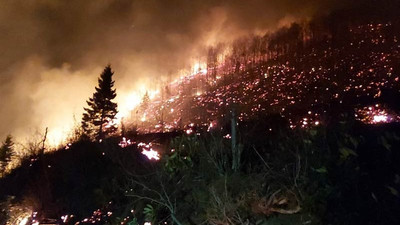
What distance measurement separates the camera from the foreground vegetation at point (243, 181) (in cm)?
504

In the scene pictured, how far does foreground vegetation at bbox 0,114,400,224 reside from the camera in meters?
5.04

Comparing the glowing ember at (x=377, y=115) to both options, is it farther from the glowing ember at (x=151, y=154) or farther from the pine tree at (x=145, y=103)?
the pine tree at (x=145, y=103)

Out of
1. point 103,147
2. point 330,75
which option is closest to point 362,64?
point 330,75

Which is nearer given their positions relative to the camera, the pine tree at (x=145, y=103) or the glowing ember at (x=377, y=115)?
the glowing ember at (x=377, y=115)

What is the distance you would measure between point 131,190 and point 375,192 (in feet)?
22.6

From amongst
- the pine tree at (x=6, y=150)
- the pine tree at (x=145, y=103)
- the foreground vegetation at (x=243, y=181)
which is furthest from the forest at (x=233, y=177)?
the pine tree at (x=145, y=103)

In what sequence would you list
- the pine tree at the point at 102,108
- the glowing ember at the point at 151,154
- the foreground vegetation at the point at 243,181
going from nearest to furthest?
the foreground vegetation at the point at 243,181, the glowing ember at the point at 151,154, the pine tree at the point at 102,108

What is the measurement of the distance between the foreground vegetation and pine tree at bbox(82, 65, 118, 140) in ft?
126

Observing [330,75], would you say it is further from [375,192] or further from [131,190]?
[375,192]

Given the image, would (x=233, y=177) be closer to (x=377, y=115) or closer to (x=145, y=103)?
(x=377, y=115)

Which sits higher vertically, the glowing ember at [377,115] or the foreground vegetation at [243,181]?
the glowing ember at [377,115]

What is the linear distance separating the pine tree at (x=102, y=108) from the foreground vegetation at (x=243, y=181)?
38.4 metres

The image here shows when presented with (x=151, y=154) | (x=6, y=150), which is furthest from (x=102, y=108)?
(x=151, y=154)

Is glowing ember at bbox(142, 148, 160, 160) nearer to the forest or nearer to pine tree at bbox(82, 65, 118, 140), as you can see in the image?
the forest
